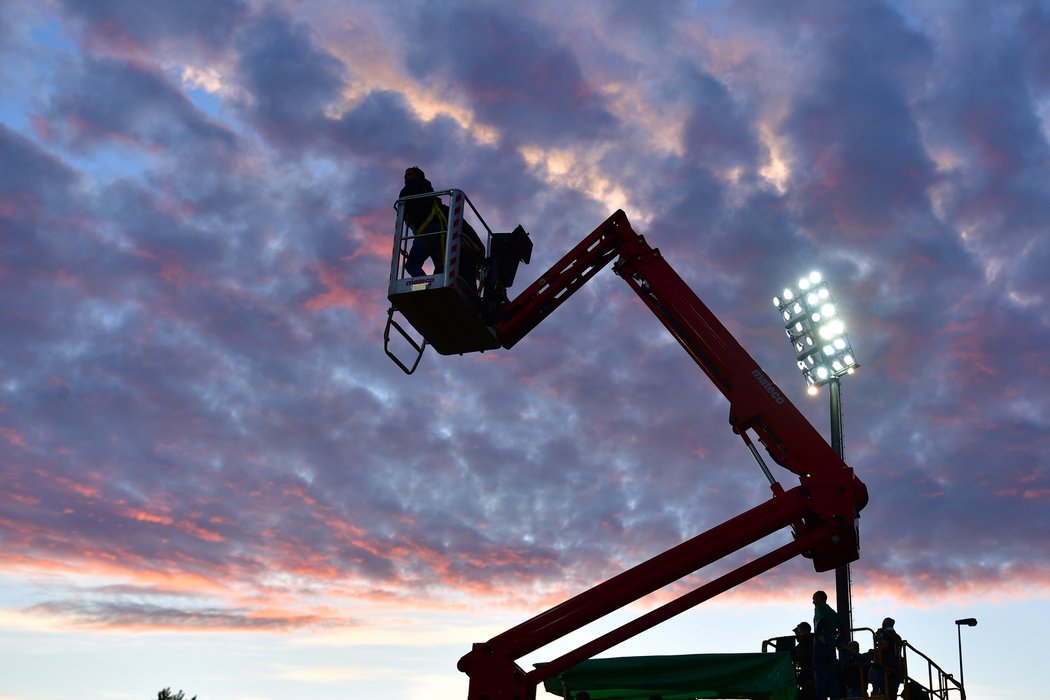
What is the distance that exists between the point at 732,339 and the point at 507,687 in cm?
611

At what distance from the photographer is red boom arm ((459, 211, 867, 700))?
1195cm

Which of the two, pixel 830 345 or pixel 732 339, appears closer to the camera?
pixel 732 339

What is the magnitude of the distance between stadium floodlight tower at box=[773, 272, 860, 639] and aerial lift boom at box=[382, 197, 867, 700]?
1006 centimetres

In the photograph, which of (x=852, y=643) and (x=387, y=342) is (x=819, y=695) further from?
(x=387, y=342)

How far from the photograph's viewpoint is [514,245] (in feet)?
48.1

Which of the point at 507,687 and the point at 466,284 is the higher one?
the point at 466,284

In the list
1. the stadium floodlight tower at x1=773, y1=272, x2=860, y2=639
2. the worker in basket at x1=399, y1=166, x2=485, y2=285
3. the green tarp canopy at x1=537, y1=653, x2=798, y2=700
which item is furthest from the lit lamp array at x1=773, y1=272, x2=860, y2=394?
the worker in basket at x1=399, y1=166, x2=485, y2=285

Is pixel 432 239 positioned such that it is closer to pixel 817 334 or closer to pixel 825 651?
pixel 825 651

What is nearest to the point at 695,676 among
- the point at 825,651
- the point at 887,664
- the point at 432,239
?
the point at 825,651

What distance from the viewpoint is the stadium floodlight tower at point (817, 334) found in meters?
23.8

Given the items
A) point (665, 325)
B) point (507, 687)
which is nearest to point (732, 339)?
Result: point (665, 325)

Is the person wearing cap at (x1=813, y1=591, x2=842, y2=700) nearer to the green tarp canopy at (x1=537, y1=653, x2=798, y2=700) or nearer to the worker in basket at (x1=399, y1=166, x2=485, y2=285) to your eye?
the green tarp canopy at (x1=537, y1=653, x2=798, y2=700)

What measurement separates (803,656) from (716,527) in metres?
5.20

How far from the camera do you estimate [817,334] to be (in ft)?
80.8
